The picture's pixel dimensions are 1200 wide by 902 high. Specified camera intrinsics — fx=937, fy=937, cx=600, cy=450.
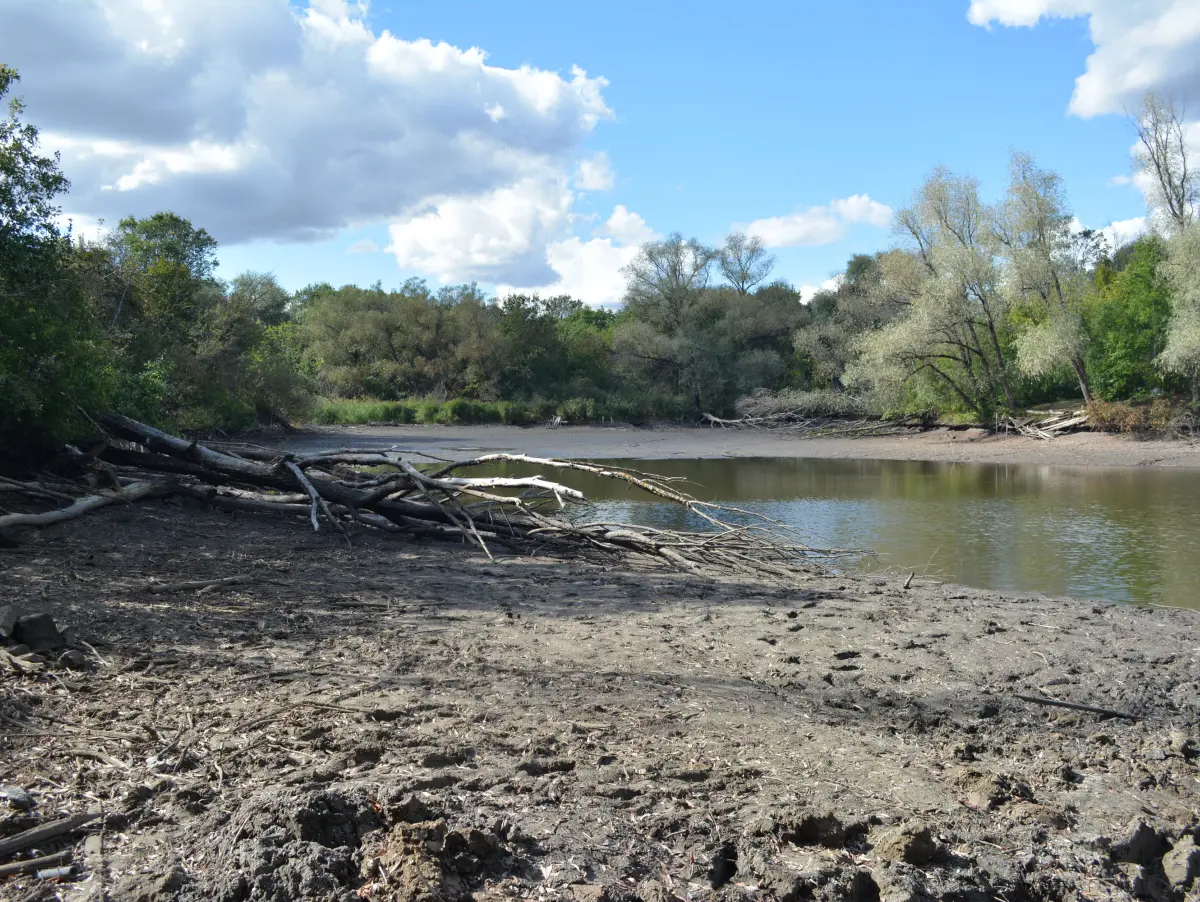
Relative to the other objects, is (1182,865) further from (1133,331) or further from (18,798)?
(1133,331)

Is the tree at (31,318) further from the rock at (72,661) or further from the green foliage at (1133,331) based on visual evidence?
the green foliage at (1133,331)

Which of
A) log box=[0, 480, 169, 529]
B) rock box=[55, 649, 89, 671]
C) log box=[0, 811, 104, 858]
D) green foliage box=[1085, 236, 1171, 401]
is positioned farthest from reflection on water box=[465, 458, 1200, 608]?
log box=[0, 811, 104, 858]

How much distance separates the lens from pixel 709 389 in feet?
148

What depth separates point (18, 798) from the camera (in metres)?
3.50

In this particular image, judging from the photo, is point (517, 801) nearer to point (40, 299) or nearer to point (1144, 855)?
point (1144, 855)

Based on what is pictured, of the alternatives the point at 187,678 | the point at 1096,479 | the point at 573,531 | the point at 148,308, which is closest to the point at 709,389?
the point at 1096,479

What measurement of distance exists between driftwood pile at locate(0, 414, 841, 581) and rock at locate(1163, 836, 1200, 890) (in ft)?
22.4

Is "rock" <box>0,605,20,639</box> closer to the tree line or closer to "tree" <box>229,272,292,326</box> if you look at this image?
the tree line

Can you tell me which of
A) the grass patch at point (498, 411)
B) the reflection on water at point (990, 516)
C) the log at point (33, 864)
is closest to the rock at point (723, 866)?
the log at point (33, 864)

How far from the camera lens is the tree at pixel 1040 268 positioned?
111 ft

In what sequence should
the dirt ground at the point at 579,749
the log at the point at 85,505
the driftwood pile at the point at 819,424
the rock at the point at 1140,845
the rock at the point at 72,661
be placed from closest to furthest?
the dirt ground at the point at 579,749 → the rock at the point at 1140,845 → the rock at the point at 72,661 → the log at the point at 85,505 → the driftwood pile at the point at 819,424

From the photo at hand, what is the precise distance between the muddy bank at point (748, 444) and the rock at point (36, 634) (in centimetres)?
2365

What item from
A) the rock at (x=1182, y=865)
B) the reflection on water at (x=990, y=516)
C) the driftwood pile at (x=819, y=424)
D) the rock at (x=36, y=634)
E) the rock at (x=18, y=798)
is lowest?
the reflection on water at (x=990, y=516)

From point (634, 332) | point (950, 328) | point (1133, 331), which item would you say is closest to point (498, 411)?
point (634, 332)
